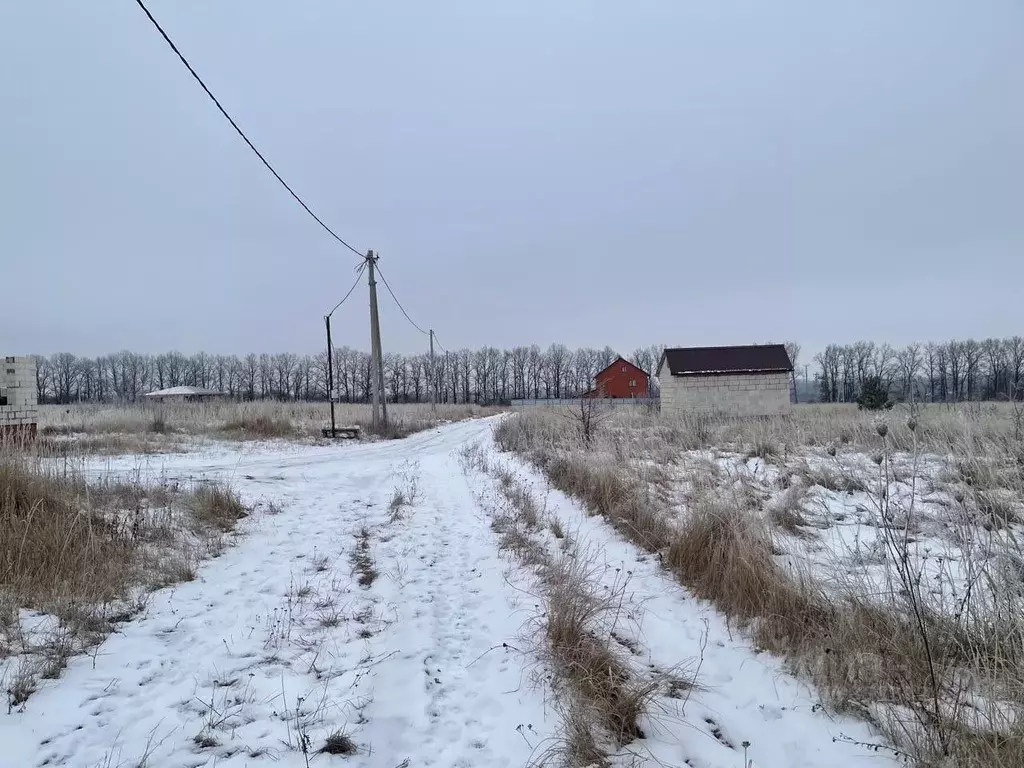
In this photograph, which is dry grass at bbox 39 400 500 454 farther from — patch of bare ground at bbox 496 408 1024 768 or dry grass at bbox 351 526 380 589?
patch of bare ground at bbox 496 408 1024 768

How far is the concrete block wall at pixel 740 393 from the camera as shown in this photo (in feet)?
74.0

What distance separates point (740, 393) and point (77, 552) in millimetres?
23559

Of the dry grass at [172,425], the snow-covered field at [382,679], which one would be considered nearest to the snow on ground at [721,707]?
the snow-covered field at [382,679]

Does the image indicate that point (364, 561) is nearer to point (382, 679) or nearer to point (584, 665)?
point (382, 679)

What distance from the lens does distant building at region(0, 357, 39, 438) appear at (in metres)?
12.0

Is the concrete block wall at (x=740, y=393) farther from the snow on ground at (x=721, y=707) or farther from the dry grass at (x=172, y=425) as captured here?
the snow on ground at (x=721, y=707)

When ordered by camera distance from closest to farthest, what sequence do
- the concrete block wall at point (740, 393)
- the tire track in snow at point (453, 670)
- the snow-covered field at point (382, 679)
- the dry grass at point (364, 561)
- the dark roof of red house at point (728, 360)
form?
1. the snow-covered field at point (382, 679)
2. the tire track in snow at point (453, 670)
3. the dry grass at point (364, 561)
4. the concrete block wall at point (740, 393)
5. the dark roof of red house at point (728, 360)

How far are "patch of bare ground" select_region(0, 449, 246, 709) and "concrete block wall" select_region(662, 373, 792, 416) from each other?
797 inches

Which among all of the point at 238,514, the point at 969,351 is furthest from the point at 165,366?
the point at 969,351

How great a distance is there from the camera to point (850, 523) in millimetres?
5090

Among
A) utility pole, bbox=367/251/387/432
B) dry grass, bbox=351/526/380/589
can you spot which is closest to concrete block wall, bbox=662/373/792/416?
utility pole, bbox=367/251/387/432

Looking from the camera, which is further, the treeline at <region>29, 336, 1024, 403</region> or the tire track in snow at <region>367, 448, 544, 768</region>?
the treeline at <region>29, 336, 1024, 403</region>

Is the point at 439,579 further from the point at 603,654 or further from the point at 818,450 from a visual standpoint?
the point at 818,450

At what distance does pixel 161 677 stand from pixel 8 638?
1084mm
